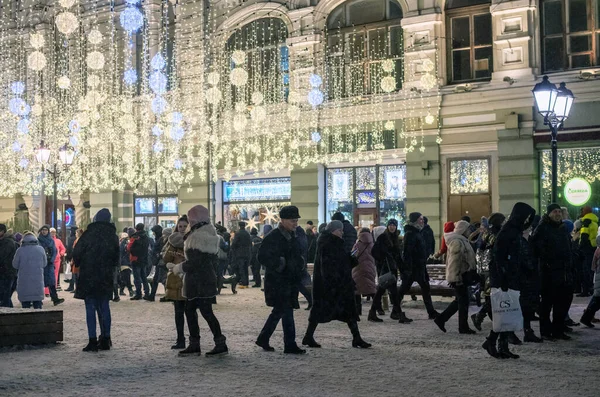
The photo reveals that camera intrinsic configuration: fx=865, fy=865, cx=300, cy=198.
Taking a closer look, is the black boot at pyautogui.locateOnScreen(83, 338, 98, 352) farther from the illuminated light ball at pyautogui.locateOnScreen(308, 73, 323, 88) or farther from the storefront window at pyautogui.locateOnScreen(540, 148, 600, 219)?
the illuminated light ball at pyautogui.locateOnScreen(308, 73, 323, 88)

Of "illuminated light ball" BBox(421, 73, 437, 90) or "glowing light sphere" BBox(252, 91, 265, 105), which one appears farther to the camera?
"glowing light sphere" BBox(252, 91, 265, 105)

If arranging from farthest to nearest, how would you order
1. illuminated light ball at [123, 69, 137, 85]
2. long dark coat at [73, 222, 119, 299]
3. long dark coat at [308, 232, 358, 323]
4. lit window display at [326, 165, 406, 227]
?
1. illuminated light ball at [123, 69, 137, 85]
2. lit window display at [326, 165, 406, 227]
3. long dark coat at [73, 222, 119, 299]
4. long dark coat at [308, 232, 358, 323]

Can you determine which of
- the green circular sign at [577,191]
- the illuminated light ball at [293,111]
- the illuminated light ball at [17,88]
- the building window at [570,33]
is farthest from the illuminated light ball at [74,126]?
the green circular sign at [577,191]

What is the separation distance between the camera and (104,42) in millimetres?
33812

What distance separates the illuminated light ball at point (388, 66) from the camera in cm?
2652

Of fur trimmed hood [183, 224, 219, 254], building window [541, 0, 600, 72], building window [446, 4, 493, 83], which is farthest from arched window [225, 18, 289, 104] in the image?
fur trimmed hood [183, 224, 219, 254]

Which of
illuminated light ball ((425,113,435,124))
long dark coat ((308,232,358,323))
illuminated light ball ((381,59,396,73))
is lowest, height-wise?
long dark coat ((308,232,358,323))

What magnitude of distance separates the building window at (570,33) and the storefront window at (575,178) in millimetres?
2406

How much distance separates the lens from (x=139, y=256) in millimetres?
20594

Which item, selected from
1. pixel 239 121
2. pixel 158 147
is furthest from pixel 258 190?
pixel 158 147

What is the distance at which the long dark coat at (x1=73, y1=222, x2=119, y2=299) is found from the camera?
38.0 ft

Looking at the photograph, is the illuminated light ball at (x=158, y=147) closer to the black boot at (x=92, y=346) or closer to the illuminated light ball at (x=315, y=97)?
the illuminated light ball at (x=315, y=97)

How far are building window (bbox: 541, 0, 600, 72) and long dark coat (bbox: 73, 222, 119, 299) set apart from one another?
52.6ft

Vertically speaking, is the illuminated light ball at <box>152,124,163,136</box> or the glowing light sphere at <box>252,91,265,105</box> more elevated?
the glowing light sphere at <box>252,91,265,105</box>
